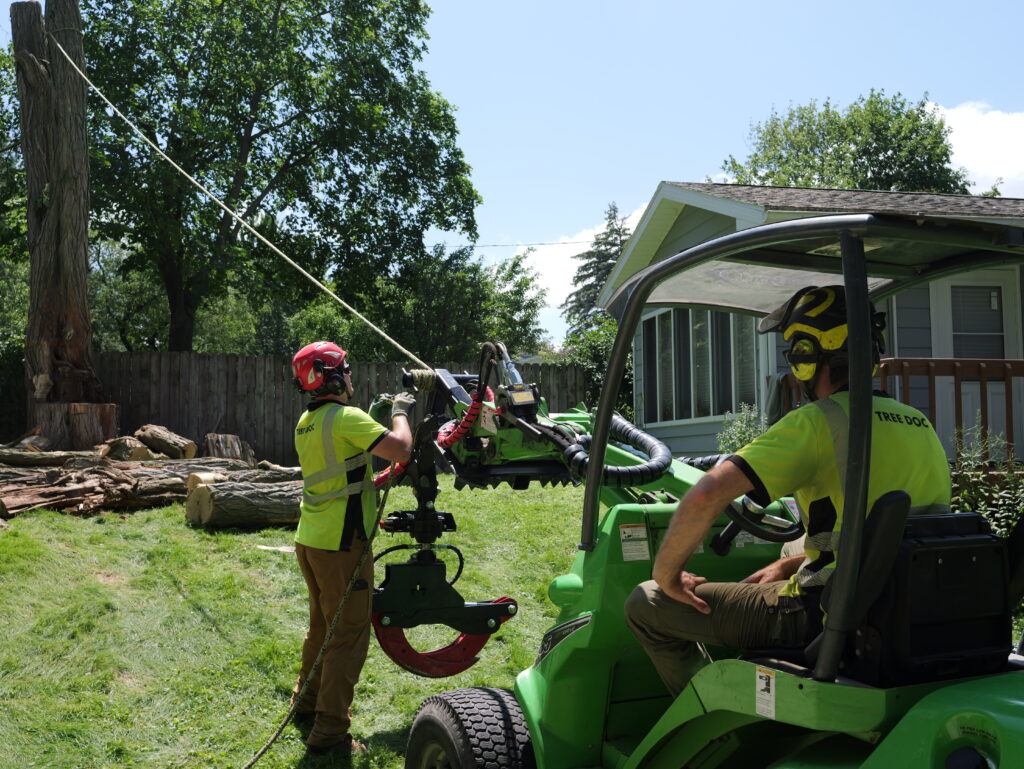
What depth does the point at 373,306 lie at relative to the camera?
81.5 ft

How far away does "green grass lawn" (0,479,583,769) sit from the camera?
4871mm

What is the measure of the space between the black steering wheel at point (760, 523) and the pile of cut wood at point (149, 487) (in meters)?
7.18

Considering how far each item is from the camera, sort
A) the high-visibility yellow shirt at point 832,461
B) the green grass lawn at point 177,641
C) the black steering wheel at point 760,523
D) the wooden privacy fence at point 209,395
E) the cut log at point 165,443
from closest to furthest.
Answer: the high-visibility yellow shirt at point 832,461
the black steering wheel at point 760,523
the green grass lawn at point 177,641
the cut log at point 165,443
the wooden privacy fence at point 209,395

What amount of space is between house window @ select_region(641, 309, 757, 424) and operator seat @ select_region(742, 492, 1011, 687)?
10401 mm

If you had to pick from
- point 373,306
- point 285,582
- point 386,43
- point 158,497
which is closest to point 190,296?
point 373,306

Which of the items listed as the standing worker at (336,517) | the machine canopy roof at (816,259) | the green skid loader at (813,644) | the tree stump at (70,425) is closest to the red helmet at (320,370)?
the standing worker at (336,517)

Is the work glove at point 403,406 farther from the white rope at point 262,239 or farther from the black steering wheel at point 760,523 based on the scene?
the black steering wheel at point 760,523

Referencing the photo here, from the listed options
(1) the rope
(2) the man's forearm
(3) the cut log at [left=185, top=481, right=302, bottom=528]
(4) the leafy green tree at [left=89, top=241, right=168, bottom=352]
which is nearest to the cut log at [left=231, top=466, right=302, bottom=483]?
(3) the cut log at [left=185, top=481, right=302, bottom=528]

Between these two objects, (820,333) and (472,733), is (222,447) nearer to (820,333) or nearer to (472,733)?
(472,733)

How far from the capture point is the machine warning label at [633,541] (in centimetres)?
302

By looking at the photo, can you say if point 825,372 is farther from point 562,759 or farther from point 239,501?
point 239,501

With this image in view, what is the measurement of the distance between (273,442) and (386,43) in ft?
41.7

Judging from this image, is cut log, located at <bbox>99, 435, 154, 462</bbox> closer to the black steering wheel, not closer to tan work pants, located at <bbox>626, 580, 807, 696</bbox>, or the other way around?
the black steering wheel

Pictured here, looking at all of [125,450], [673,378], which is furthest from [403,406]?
[673,378]
